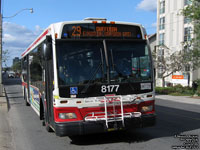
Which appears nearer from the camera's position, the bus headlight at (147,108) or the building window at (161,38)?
the bus headlight at (147,108)

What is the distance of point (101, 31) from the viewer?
7.27 metres

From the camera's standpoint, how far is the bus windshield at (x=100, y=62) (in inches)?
267

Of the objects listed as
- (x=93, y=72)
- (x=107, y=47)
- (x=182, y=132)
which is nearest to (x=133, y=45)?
(x=107, y=47)

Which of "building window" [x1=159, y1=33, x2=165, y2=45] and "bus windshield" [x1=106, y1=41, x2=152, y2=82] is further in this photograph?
"building window" [x1=159, y1=33, x2=165, y2=45]

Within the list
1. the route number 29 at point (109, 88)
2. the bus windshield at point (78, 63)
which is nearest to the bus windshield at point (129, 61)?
the route number 29 at point (109, 88)

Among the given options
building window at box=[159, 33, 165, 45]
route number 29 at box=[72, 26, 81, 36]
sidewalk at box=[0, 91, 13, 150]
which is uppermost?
building window at box=[159, 33, 165, 45]

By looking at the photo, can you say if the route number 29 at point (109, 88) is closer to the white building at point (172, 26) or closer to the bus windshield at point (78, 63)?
the bus windshield at point (78, 63)

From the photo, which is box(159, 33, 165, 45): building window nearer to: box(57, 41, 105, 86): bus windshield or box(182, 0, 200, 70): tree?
box(182, 0, 200, 70): tree

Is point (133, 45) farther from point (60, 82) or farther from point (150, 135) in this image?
point (150, 135)

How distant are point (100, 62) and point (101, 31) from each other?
87 centimetres

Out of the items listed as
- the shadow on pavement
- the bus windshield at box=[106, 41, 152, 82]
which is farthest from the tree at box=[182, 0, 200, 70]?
the bus windshield at box=[106, 41, 152, 82]

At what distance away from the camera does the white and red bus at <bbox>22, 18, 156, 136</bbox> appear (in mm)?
6727

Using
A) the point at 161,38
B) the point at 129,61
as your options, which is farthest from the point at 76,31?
the point at 161,38

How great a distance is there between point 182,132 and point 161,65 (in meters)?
27.1
